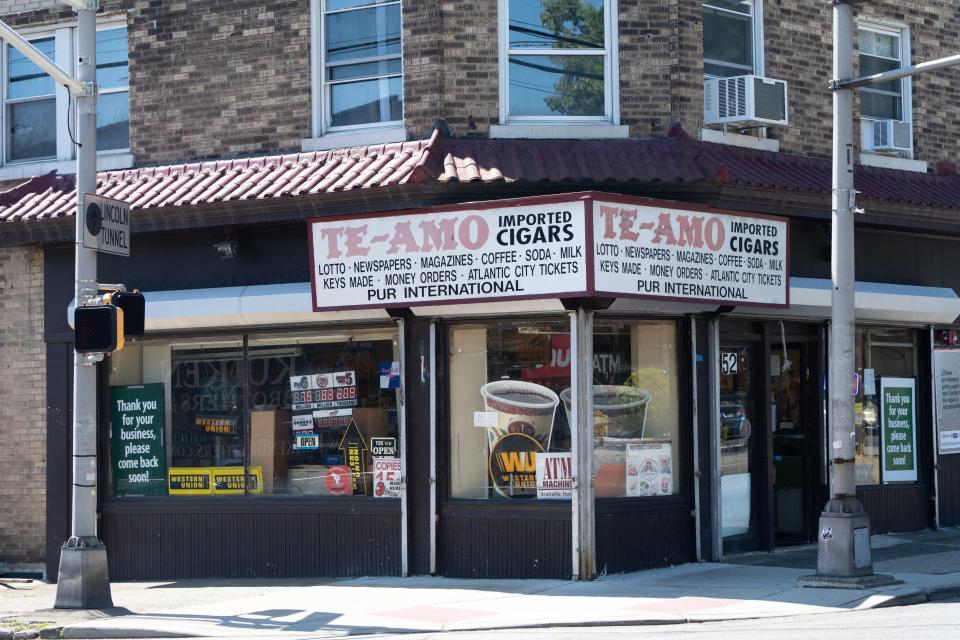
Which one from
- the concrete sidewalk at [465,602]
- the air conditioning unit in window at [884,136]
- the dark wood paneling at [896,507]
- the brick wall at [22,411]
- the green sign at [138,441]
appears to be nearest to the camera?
the concrete sidewalk at [465,602]

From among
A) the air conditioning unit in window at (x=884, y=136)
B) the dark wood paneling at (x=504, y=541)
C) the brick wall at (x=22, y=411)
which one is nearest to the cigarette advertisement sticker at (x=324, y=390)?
the dark wood paneling at (x=504, y=541)

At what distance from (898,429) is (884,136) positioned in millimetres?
3590

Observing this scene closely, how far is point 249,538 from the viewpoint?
46.7 feet

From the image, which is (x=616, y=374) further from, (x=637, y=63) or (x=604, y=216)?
(x=637, y=63)

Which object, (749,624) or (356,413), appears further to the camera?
(356,413)

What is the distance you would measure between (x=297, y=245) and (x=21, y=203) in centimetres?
353

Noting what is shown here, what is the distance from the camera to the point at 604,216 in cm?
1193

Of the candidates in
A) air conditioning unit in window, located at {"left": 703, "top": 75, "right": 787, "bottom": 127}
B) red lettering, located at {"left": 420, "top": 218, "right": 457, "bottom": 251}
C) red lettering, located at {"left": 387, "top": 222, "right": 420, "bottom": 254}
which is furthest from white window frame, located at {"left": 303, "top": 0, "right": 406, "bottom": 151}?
air conditioning unit in window, located at {"left": 703, "top": 75, "right": 787, "bottom": 127}

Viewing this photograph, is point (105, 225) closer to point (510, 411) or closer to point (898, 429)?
point (510, 411)

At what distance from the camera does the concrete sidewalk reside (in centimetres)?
1095

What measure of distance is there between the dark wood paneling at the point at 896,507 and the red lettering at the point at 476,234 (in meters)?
6.06

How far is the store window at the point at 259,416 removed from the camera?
45.4 feet

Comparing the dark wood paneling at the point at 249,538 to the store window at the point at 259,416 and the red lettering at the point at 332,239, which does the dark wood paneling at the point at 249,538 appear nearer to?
the store window at the point at 259,416

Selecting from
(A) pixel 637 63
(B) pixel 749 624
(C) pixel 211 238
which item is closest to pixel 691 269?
(A) pixel 637 63
